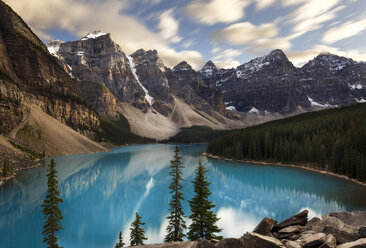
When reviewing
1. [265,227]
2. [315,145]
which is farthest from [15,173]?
[315,145]

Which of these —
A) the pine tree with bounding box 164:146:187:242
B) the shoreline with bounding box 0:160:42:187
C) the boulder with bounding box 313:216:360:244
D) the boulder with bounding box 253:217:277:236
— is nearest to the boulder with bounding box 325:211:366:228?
the boulder with bounding box 313:216:360:244

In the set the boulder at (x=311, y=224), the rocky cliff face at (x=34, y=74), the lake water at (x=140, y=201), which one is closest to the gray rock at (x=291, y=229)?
the boulder at (x=311, y=224)

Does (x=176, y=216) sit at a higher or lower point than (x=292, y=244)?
lower

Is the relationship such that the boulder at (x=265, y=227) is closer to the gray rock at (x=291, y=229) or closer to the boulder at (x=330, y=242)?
the gray rock at (x=291, y=229)

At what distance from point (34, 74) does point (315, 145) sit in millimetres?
154603

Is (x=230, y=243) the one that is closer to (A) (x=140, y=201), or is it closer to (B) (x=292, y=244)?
(B) (x=292, y=244)

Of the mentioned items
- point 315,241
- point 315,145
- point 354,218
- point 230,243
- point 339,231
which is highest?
point 315,145

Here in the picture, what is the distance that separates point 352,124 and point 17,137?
120 metres

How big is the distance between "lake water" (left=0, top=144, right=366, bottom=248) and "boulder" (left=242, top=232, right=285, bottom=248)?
19.9 m

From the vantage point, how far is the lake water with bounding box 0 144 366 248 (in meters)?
30.6

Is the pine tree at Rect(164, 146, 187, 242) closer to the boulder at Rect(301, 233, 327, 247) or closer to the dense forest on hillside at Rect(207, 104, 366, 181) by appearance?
the boulder at Rect(301, 233, 327, 247)

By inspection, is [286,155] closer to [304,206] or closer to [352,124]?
[352,124]

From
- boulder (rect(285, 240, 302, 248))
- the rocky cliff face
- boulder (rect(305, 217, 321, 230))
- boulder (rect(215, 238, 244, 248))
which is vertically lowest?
boulder (rect(215, 238, 244, 248))

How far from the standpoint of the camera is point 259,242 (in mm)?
10672
